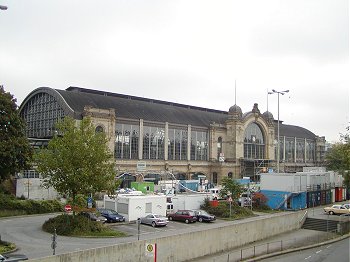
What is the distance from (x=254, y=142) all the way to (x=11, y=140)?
64664 millimetres

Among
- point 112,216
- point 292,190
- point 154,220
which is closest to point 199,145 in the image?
point 292,190

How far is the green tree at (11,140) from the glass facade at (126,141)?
29.5 meters

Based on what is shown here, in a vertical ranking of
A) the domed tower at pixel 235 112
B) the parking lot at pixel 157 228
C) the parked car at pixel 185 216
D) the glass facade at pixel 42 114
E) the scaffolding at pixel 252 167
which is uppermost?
the domed tower at pixel 235 112

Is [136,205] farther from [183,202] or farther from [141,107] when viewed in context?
[141,107]

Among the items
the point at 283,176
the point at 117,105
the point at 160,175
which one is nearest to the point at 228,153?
the point at 160,175

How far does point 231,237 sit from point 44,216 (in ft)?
74.2

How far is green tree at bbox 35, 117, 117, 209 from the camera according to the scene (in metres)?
33.9

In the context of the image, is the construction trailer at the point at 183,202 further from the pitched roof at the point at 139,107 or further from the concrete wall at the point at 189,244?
the pitched roof at the point at 139,107

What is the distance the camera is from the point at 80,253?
773 inches

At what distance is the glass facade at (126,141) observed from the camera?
6962 cm

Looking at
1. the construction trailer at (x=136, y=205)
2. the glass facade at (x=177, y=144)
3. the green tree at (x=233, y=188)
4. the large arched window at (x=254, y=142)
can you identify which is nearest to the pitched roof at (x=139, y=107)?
the glass facade at (x=177, y=144)

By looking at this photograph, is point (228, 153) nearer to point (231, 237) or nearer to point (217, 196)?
point (217, 196)

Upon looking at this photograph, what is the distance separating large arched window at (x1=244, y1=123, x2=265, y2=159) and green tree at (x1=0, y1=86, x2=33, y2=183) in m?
59.6

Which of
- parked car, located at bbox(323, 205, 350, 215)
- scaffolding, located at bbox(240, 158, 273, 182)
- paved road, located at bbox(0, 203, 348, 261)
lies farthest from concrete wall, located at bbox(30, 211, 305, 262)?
scaffolding, located at bbox(240, 158, 273, 182)
